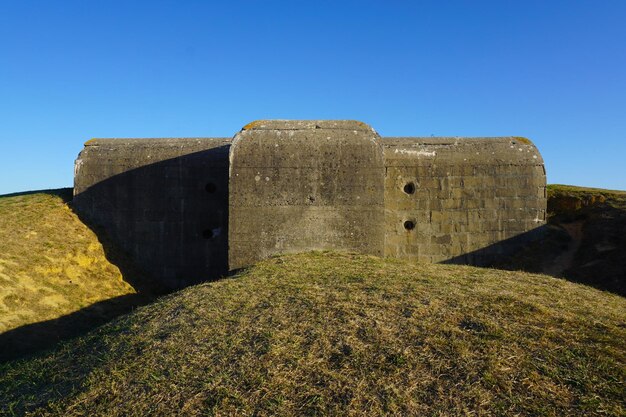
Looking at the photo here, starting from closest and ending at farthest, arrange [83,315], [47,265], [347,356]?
[347,356], [83,315], [47,265]

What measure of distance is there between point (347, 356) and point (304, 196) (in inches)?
217

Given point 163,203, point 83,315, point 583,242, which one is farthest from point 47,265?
point 583,242

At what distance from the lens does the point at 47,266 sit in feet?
32.3

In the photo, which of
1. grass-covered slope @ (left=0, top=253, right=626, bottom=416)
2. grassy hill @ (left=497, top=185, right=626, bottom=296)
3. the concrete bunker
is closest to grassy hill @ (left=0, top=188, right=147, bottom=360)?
the concrete bunker

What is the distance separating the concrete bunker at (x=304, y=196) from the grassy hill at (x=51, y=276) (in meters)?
0.76

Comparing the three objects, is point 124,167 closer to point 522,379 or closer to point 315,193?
point 315,193

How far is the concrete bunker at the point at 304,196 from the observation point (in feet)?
31.1

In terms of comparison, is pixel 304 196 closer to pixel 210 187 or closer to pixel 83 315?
pixel 210 187

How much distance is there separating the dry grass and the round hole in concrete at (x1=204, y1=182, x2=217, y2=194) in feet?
9.67

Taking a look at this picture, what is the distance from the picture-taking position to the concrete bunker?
31.1 ft

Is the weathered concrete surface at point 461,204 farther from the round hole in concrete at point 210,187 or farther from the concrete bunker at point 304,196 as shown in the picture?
the round hole in concrete at point 210,187

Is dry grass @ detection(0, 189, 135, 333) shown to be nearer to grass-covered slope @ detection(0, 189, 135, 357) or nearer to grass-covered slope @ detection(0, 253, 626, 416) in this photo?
grass-covered slope @ detection(0, 189, 135, 357)

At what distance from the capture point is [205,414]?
148 inches

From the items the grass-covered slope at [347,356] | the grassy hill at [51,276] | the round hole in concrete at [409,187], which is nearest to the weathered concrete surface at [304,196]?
the round hole in concrete at [409,187]
